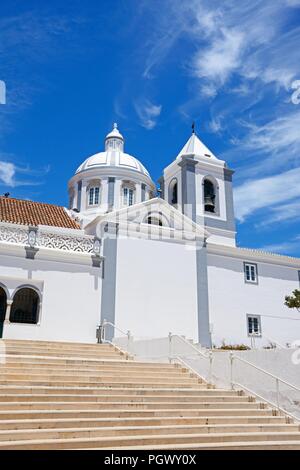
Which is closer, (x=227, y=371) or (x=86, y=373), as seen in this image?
(x=86, y=373)

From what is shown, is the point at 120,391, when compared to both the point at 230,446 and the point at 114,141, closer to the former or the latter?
the point at 230,446

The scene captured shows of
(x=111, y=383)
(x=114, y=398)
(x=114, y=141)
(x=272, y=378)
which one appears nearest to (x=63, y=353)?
(x=111, y=383)

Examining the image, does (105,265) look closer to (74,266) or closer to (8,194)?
(74,266)

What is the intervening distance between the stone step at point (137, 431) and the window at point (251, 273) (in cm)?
1488

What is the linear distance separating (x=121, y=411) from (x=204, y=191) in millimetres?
19256

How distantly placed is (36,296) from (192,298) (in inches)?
299

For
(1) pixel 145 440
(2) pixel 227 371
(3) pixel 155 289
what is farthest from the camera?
(3) pixel 155 289

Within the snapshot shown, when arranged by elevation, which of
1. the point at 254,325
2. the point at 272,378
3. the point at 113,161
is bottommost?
the point at 272,378

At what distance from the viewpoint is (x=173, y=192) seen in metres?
28.3

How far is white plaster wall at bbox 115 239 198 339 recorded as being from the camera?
806 inches

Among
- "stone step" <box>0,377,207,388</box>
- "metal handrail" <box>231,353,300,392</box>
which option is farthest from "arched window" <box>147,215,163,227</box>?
"metal handrail" <box>231,353,300,392</box>

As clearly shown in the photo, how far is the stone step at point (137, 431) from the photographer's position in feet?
25.5

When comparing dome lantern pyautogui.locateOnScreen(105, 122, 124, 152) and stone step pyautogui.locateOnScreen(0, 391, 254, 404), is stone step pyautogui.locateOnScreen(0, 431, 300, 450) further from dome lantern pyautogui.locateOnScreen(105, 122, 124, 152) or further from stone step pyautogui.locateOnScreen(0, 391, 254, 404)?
dome lantern pyautogui.locateOnScreen(105, 122, 124, 152)

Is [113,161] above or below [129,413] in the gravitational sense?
above
